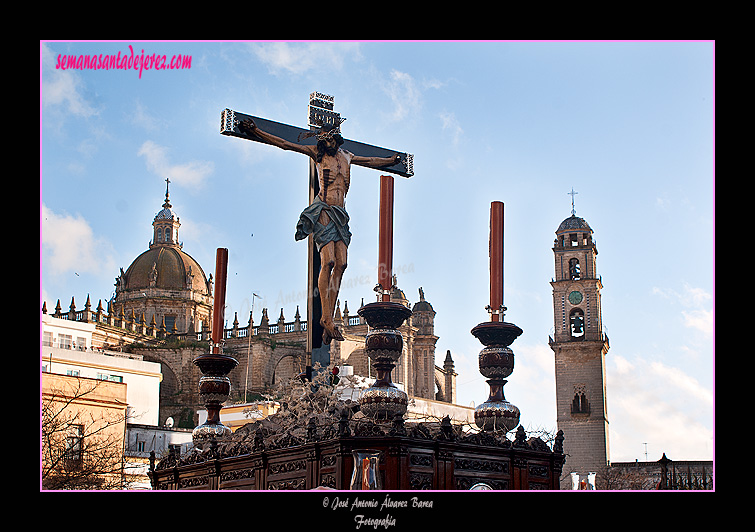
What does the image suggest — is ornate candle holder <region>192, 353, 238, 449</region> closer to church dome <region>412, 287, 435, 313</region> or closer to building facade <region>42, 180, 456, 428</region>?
building facade <region>42, 180, 456, 428</region>

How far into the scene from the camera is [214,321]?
8625 millimetres

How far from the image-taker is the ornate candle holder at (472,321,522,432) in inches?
270

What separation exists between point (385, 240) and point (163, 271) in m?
65.5

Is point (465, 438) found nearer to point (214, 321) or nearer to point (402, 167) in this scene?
point (214, 321)

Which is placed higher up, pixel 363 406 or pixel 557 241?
pixel 557 241

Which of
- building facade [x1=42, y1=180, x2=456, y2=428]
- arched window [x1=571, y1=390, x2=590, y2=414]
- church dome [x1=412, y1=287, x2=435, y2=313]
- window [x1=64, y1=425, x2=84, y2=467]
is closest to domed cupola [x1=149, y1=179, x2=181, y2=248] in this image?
building facade [x1=42, y1=180, x2=456, y2=428]

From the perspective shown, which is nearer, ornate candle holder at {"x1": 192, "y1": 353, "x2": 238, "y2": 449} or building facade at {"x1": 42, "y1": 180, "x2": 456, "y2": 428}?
ornate candle holder at {"x1": 192, "y1": 353, "x2": 238, "y2": 449}

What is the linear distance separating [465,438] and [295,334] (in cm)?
5902

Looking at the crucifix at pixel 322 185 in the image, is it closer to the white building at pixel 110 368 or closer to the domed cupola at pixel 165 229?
the white building at pixel 110 368

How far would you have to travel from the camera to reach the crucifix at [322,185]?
875 cm

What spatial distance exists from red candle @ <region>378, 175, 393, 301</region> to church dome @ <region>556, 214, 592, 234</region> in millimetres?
57796

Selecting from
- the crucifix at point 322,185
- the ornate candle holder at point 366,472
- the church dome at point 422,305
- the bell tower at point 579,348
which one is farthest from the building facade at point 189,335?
the ornate candle holder at point 366,472

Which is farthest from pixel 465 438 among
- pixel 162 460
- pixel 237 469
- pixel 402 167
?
pixel 402 167
